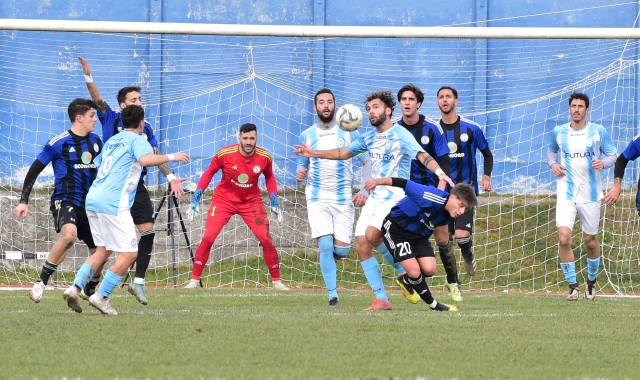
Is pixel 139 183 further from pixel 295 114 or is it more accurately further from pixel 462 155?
pixel 295 114

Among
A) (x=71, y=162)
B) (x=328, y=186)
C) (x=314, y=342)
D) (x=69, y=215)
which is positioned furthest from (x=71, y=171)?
(x=314, y=342)

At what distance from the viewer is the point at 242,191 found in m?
13.3

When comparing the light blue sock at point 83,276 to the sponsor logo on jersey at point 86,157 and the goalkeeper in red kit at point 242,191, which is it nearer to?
the sponsor logo on jersey at point 86,157

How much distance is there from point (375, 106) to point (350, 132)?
171 cm

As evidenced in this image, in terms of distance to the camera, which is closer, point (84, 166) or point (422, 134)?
point (84, 166)

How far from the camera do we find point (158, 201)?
15.7m

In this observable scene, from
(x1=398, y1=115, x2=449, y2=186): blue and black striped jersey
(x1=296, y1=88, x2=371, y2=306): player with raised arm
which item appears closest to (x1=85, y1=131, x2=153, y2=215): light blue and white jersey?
(x1=296, y1=88, x2=371, y2=306): player with raised arm

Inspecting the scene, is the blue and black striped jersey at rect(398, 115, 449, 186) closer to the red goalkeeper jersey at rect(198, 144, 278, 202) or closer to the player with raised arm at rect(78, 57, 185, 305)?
the red goalkeeper jersey at rect(198, 144, 278, 202)

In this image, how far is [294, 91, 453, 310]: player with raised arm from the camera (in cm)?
1005

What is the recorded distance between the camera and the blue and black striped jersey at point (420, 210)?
354 inches

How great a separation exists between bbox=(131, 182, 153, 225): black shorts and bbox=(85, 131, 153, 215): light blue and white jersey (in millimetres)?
1867

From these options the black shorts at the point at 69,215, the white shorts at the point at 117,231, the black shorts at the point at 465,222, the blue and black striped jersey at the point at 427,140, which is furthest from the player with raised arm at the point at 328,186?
the white shorts at the point at 117,231

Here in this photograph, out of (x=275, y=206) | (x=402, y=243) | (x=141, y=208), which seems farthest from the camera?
(x=275, y=206)

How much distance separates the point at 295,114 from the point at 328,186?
550 centimetres
